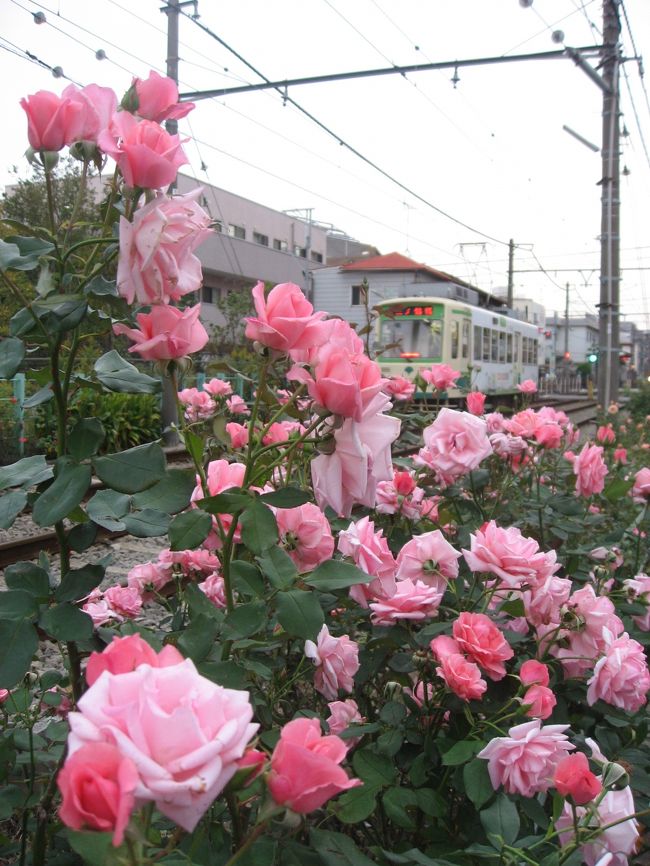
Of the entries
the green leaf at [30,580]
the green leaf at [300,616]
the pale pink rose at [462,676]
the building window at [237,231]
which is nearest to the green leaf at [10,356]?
the green leaf at [30,580]

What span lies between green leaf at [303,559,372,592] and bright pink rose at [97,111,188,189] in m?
0.60

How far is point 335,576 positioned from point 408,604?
0.32 metres

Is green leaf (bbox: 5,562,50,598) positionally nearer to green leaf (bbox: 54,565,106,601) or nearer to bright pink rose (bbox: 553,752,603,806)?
green leaf (bbox: 54,565,106,601)

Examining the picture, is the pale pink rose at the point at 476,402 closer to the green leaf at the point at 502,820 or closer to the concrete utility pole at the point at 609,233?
the green leaf at the point at 502,820

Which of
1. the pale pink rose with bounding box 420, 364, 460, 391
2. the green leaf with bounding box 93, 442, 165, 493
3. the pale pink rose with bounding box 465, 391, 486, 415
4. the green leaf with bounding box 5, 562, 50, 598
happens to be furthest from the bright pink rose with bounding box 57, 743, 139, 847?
the pale pink rose with bounding box 420, 364, 460, 391

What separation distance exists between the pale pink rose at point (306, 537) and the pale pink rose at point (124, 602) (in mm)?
645

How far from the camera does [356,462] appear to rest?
3.53 ft

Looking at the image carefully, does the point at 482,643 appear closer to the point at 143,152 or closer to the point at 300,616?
the point at 300,616

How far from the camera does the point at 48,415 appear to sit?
9.72 m

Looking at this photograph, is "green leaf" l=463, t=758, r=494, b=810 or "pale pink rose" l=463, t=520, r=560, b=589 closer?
"green leaf" l=463, t=758, r=494, b=810

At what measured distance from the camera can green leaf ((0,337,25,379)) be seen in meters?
1.21

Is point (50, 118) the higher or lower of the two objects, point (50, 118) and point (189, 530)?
the higher

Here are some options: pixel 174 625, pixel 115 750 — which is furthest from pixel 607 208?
pixel 115 750

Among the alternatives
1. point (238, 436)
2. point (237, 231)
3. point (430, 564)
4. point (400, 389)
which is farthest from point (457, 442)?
point (237, 231)
